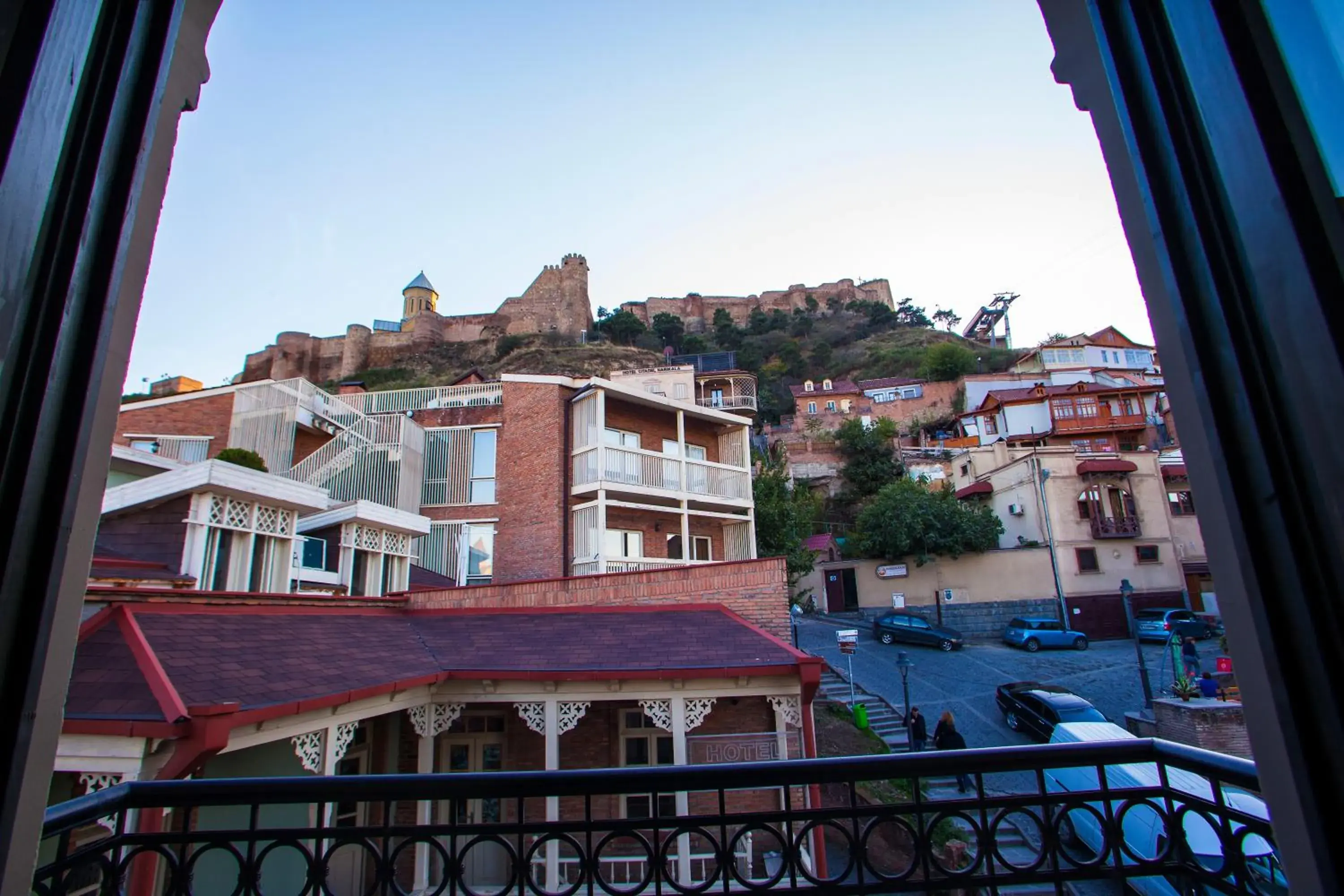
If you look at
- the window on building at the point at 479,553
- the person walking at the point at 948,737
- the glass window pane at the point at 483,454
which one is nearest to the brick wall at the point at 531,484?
the window on building at the point at 479,553

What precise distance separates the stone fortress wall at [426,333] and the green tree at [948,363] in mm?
27610

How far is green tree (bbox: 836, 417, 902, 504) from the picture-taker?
110 feet

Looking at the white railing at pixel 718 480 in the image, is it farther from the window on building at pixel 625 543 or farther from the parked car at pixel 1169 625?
the parked car at pixel 1169 625

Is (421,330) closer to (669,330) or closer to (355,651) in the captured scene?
(669,330)

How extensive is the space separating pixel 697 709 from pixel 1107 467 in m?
21.2

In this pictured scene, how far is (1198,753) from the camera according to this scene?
1545 mm

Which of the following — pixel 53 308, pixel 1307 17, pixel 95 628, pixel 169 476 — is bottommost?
pixel 95 628

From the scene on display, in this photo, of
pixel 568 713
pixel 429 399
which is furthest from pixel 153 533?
pixel 429 399

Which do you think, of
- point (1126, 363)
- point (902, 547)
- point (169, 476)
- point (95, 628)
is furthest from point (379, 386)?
point (1126, 363)

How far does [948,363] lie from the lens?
44875mm

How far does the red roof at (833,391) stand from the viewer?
1656 inches

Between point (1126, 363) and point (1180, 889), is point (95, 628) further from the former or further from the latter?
point (1126, 363)

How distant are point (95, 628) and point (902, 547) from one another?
2302 cm

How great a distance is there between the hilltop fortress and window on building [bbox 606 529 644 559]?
4193cm
